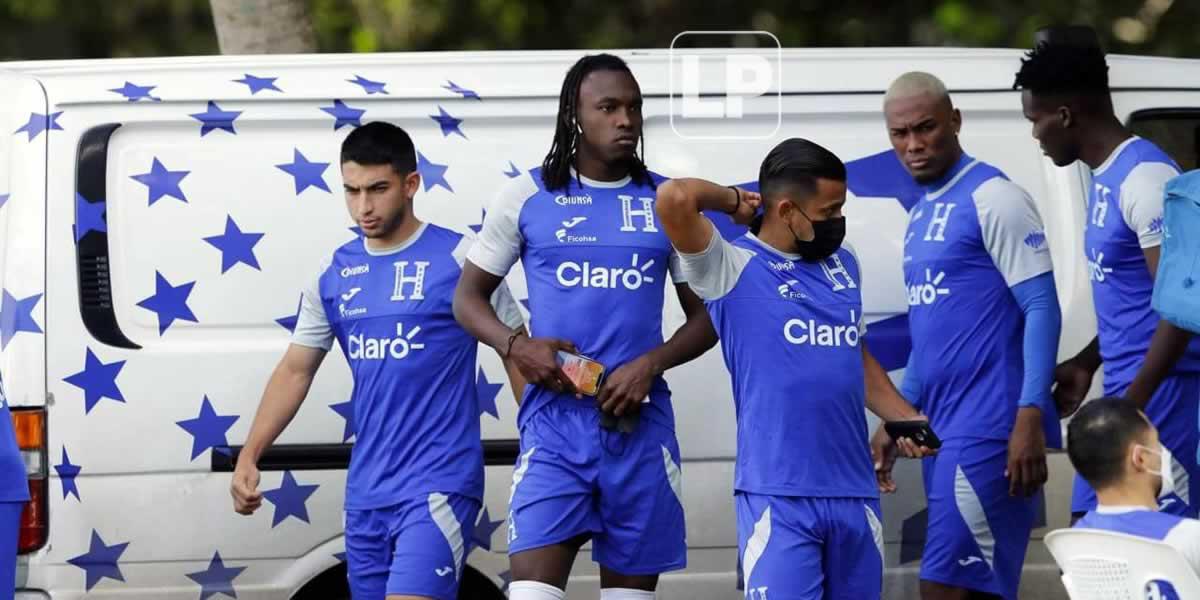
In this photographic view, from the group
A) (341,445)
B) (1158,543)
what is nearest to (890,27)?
(341,445)

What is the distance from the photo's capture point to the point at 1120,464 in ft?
12.9

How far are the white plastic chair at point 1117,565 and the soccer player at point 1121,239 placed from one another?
135 centimetres

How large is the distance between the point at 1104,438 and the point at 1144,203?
149 cm

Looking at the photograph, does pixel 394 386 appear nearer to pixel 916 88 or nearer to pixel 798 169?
pixel 798 169

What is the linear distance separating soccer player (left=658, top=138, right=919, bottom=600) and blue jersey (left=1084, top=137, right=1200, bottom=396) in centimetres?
98

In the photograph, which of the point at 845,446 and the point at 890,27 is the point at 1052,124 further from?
the point at 890,27

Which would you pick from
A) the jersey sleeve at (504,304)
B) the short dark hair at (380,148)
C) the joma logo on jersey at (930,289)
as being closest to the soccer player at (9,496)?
the short dark hair at (380,148)

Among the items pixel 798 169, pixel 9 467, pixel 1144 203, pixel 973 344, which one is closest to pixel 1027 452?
pixel 973 344

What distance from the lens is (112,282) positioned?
557 centimetres

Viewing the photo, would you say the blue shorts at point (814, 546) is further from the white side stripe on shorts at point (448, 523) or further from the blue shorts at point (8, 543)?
the blue shorts at point (8, 543)

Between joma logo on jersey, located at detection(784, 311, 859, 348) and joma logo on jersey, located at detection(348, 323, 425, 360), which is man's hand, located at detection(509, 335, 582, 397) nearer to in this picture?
joma logo on jersey, located at detection(348, 323, 425, 360)

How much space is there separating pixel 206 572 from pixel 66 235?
1.12 m

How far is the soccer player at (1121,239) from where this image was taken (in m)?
5.25

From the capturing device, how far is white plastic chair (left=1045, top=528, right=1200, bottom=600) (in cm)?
373
